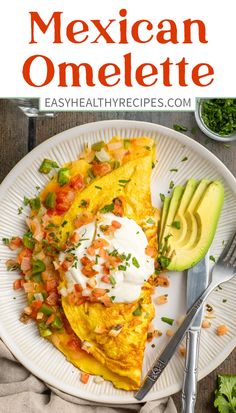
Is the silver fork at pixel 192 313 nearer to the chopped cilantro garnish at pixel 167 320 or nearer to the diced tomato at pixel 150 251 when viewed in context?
the chopped cilantro garnish at pixel 167 320

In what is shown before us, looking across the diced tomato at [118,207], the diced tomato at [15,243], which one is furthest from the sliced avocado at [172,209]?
the diced tomato at [15,243]

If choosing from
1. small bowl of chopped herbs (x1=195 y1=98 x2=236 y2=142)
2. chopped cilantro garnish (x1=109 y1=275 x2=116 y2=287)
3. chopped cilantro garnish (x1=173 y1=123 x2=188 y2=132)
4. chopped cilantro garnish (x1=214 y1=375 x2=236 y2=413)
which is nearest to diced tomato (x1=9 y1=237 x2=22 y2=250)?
chopped cilantro garnish (x1=109 y1=275 x2=116 y2=287)

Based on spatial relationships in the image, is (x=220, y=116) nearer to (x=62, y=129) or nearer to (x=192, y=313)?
(x=62, y=129)

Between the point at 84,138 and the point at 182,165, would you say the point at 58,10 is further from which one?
the point at 182,165

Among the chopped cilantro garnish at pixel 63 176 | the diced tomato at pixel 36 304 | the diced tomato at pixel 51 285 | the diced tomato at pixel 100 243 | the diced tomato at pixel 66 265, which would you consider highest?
the chopped cilantro garnish at pixel 63 176

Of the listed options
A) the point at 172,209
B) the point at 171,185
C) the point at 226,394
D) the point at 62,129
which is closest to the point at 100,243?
the point at 172,209

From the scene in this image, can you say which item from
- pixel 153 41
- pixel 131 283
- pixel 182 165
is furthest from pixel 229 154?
pixel 131 283

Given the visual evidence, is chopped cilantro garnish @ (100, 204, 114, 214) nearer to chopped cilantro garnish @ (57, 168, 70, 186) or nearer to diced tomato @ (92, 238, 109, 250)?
diced tomato @ (92, 238, 109, 250)
